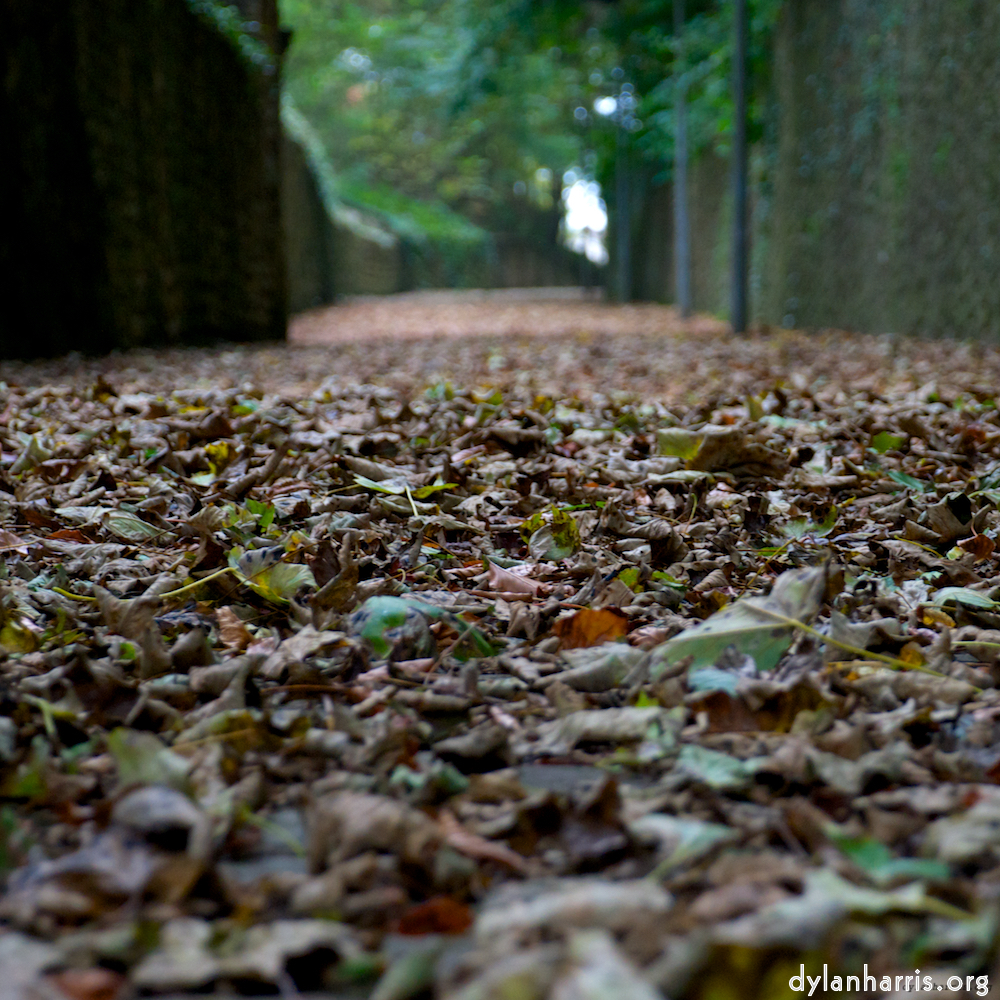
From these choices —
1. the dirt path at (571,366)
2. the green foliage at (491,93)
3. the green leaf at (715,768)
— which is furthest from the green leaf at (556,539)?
the green foliage at (491,93)

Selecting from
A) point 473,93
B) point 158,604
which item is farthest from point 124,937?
point 473,93

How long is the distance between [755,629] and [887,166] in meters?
7.49

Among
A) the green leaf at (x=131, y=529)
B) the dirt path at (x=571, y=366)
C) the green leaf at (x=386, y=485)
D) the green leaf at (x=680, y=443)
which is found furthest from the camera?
the dirt path at (x=571, y=366)

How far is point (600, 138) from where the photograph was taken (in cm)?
1822

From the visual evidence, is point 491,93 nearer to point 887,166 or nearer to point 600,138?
point 600,138

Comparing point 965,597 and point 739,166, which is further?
point 739,166

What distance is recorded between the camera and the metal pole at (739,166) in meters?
8.66

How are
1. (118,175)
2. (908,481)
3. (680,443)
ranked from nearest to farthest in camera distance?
(908,481) < (680,443) < (118,175)

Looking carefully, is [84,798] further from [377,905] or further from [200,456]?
[200,456]

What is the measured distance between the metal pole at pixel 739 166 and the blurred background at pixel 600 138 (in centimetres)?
10

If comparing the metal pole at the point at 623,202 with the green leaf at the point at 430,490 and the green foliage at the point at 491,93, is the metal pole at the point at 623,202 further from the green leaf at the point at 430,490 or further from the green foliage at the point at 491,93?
the green leaf at the point at 430,490

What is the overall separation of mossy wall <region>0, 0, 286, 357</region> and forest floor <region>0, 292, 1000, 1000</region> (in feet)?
11.9

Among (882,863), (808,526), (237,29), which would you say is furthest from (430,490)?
(237,29)

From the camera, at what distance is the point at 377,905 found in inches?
40.0
